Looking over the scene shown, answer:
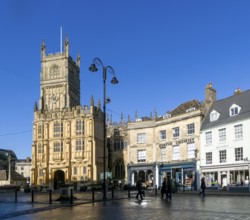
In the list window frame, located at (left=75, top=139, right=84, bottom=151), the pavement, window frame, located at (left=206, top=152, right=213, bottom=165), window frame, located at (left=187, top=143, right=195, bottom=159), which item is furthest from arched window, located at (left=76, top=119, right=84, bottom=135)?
the pavement

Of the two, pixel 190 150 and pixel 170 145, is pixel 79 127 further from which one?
pixel 190 150

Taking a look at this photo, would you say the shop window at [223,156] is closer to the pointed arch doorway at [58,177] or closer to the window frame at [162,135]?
the window frame at [162,135]

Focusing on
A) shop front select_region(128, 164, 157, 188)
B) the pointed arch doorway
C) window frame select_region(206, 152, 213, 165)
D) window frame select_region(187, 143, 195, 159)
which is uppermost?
window frame select_region(187, 143, 195, 159)

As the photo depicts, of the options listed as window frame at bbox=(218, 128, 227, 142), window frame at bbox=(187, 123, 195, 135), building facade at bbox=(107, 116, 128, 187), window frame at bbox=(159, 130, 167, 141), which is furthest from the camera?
building facade at bbox=(107, 116, 128, 187)

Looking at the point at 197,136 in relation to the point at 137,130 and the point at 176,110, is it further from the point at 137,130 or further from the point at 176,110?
the point at 137,130

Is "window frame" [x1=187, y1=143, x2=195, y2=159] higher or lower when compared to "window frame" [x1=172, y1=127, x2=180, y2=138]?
lower

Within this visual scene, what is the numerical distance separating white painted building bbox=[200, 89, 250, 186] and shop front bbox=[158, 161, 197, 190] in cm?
176

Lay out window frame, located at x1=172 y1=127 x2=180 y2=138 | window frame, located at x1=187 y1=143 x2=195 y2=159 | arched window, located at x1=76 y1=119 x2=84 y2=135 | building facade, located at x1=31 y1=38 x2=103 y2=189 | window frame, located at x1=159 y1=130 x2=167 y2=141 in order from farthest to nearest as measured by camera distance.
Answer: arched window, located at x1=76 y1=119 x2=84 y2=135
building facade, located at x1=31 y1=38 x2=103 y2=189
window frame, located at x1=159 y1=130 x2=167 y2=141
window frame, located at x1=172 y1=127 x2=180 y2=138
window frame, located at x1=187 y1=143 x2=195 y2=159

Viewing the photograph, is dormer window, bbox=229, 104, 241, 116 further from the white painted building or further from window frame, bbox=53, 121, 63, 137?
window frame, bbox=53, 121, 63, 137

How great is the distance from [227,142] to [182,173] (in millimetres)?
9196

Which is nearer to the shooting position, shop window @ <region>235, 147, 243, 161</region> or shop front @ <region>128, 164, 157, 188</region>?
shop window @ <region>235, 147, 243, 161</region>

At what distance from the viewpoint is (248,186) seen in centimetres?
4178

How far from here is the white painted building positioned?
143ft

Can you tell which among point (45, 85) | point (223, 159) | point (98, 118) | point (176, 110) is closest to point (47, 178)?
point (98, 118)
